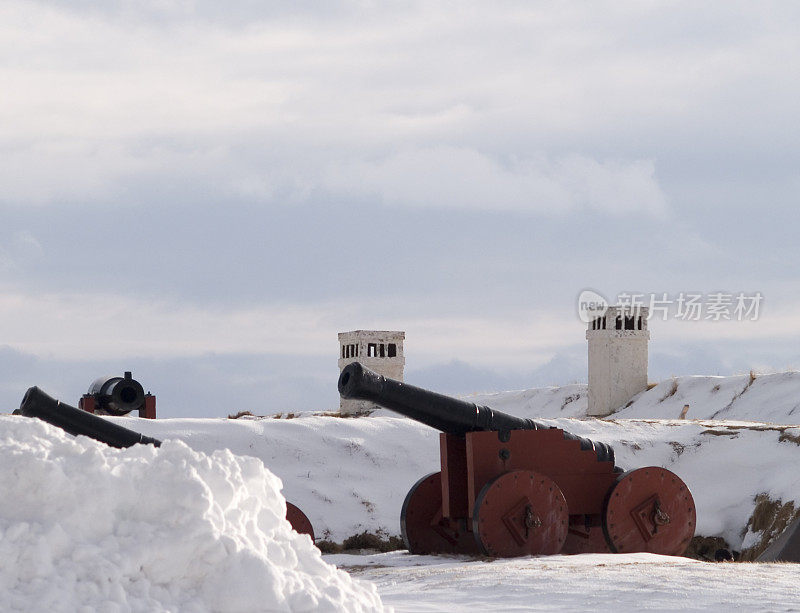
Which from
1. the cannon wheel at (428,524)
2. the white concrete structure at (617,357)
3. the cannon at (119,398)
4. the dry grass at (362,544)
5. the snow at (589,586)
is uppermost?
the white concrete structure at (617,357)

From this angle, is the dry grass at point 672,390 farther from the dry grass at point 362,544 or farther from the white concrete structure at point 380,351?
the dry grass at point 362,544

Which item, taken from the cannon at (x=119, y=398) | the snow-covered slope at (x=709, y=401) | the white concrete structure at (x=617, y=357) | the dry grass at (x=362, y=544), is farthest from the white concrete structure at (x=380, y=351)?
the dry grass at (x=362, y=544)

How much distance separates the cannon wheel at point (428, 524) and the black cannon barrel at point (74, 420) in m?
2.91

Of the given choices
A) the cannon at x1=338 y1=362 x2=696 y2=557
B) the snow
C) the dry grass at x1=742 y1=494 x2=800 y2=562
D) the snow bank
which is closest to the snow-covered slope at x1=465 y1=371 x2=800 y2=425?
the dry grass at x1=742 y1=494 x2=800 y2=562

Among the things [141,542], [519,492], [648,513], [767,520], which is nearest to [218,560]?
[141,542]

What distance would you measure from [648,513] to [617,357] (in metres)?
19.0

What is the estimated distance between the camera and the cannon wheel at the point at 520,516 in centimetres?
1082

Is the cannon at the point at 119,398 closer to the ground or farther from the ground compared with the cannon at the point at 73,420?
farther from the ground

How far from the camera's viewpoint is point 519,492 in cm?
1104

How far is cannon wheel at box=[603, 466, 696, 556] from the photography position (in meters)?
11.7

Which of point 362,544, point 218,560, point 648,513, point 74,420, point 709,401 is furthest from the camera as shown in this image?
point 709,401

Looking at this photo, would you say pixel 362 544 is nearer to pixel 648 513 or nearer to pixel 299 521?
pixel 299 521

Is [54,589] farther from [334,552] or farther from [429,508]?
[334,552]

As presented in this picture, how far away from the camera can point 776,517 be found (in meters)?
15.6
